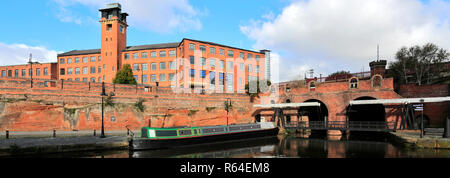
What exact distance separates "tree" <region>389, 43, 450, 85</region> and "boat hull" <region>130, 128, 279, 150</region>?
63.8 feet

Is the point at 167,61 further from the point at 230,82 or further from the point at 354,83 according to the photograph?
the point at 354,83

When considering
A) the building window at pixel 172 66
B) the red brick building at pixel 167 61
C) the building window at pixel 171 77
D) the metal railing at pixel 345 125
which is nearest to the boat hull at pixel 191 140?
the metal railing at pixel 345 125

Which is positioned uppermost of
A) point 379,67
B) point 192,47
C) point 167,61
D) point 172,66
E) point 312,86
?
point 192,47

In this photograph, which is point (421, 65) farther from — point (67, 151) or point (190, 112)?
point (67, 151)

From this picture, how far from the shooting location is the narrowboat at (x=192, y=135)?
65.2 feet

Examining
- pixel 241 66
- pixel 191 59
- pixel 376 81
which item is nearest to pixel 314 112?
pixel 376 81

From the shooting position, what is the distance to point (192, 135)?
73.7ft

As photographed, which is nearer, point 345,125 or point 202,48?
point 345,125

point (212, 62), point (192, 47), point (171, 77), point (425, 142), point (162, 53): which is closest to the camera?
point (425, 142)

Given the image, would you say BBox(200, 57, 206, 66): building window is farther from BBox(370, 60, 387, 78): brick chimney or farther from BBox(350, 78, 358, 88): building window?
BBox(370, 60, 387, 78): brick chimney

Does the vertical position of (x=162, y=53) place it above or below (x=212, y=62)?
above

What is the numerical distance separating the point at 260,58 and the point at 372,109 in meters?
24.9

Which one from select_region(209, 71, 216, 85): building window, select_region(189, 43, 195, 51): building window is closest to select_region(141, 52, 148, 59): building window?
select_region(189, 43, 195, 51): building window

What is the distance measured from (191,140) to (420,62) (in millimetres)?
29748
